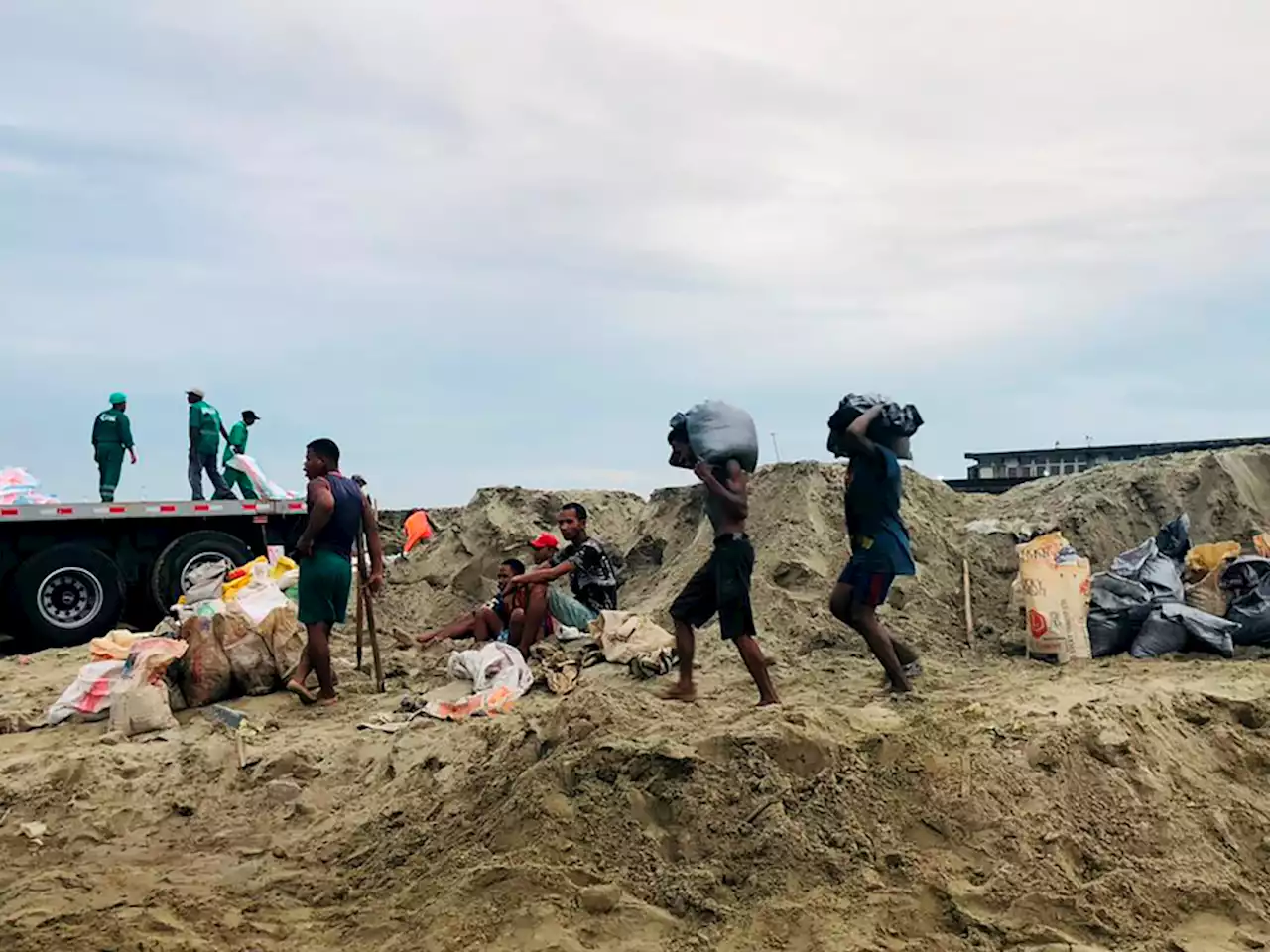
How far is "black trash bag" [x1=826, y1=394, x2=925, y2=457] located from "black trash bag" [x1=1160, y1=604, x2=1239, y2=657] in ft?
8.58

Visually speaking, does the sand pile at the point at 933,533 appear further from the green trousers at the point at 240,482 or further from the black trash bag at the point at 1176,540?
the green trousers at the point at 240,482

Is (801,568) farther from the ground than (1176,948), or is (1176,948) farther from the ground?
(801,568)

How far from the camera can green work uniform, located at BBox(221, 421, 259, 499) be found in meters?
12.3

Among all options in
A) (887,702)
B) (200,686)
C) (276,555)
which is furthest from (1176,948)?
(276,555)

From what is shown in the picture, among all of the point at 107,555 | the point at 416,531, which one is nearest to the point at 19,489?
the point at 107,555

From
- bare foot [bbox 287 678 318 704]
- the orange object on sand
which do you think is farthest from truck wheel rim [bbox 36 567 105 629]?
bare foot [bbox 287 678 318 704]

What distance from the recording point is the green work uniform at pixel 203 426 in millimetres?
12477

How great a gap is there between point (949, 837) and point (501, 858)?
1.64m

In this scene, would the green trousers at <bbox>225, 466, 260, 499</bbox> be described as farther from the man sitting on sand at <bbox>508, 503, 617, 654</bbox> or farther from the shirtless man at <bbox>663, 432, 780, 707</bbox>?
the shirtless man at <bbox>663, 432, 780, 707</bbox>

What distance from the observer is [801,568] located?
8.75 metres

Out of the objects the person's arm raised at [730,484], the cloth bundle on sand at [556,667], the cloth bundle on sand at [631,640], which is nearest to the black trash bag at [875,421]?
the person's arm raised at [730,484]

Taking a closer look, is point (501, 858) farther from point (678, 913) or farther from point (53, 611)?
point (53, 611)

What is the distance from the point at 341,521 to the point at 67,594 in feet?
15.5

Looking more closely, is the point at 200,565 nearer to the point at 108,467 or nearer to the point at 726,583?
the point at 108,467
